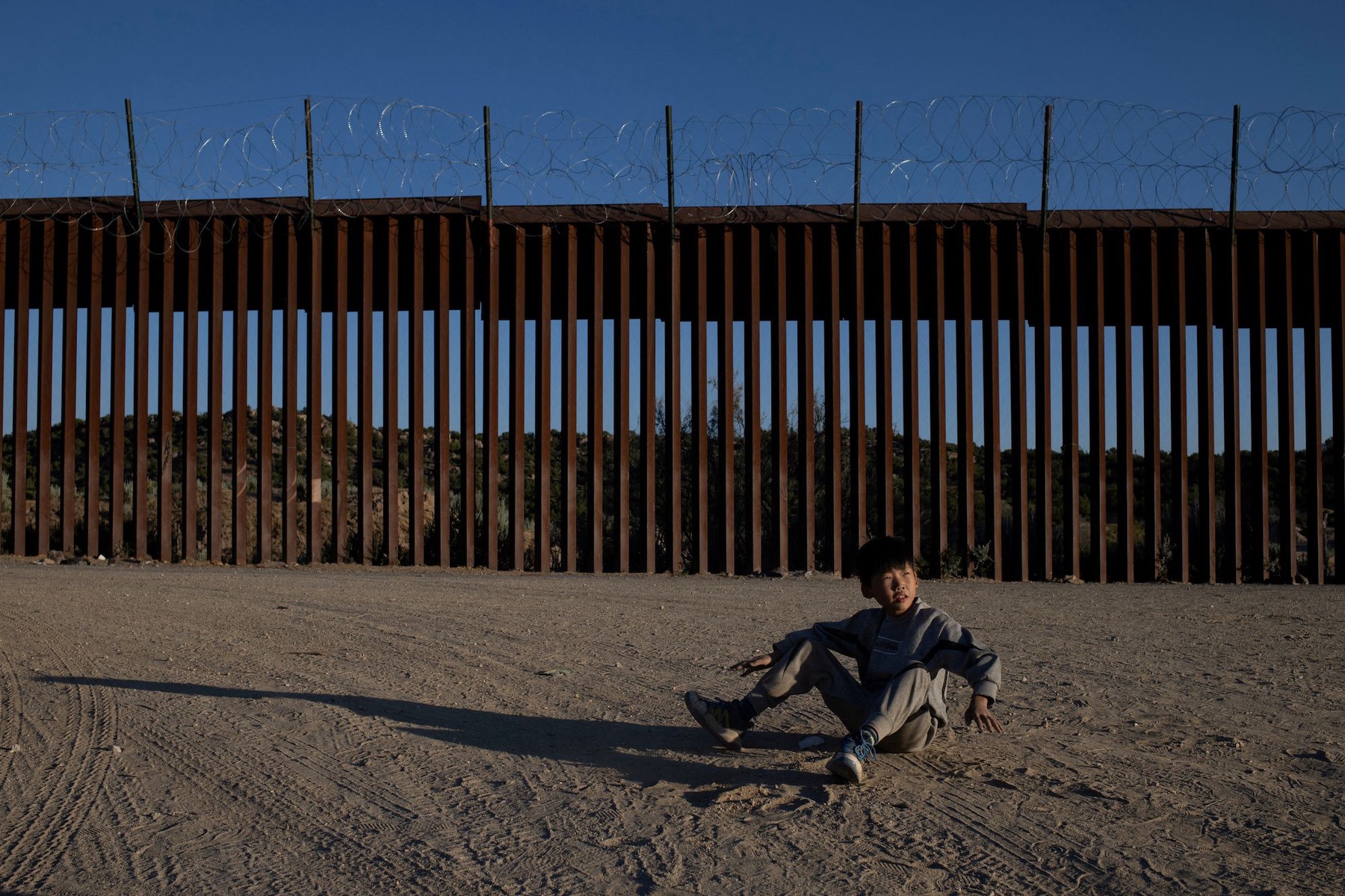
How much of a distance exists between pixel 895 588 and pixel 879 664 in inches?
11.7

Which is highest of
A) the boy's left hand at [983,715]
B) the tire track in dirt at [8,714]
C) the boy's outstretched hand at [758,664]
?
the boy's outstretched hand at [758,664]

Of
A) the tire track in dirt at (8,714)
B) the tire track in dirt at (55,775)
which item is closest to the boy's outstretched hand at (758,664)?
the tire track in dirt at (55,775)

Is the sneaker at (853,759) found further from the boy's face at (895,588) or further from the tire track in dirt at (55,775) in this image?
the tire track in dirt at (55,775)

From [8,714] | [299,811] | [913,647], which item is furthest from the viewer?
[8,714]

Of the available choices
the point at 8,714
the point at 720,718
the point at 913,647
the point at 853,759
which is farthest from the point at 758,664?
the point at 8,714

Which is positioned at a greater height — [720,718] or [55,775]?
[720,718]

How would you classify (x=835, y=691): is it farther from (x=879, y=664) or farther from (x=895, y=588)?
(x=895, y=588)

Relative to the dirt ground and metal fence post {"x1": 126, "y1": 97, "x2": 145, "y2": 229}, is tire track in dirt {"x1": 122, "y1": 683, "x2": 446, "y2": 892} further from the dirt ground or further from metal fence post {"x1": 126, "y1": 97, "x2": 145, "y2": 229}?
metal fence post {"x1": 126, "y1": 97, "x2": 145, "y2": 229}

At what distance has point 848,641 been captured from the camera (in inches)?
181

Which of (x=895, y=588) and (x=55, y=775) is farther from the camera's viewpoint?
(x=895, y=588)

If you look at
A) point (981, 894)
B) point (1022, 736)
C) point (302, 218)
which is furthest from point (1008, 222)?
point (981, 894)

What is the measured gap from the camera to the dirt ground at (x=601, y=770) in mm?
3254

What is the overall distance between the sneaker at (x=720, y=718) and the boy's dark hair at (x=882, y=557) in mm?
701

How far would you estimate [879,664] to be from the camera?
4484 millimetres
